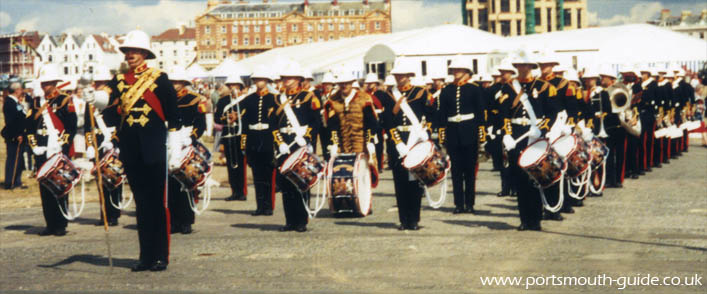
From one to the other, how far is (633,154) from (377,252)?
31.0 ft

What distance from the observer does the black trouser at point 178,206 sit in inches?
500

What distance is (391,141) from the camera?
1282 centimetres

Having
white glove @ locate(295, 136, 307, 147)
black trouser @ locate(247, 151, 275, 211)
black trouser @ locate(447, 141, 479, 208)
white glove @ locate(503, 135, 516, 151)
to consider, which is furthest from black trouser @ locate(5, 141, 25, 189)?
white glove @ locate(503, 135, 516, 151)

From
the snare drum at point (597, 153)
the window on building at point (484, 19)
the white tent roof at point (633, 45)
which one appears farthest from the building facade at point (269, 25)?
the snare drum at point (597, 153)

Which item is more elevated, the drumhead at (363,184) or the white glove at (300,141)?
the white glove at (300,141)

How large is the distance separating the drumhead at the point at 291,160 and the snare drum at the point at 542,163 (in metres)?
2.51

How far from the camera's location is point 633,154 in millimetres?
18781

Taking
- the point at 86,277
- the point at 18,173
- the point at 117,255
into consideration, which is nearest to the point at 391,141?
the point at 117,255

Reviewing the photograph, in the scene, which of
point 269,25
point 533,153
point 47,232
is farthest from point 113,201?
point 269,25

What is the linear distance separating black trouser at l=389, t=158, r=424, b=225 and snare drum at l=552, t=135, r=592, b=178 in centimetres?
166

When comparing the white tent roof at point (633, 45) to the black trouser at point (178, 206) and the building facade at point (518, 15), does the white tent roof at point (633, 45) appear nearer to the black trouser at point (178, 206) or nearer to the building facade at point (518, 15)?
the black trouser at point (178, 206)

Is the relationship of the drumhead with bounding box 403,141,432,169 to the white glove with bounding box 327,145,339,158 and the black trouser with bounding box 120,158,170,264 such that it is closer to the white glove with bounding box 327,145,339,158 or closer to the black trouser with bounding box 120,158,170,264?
the white glove with bounding box 327,145,339,158

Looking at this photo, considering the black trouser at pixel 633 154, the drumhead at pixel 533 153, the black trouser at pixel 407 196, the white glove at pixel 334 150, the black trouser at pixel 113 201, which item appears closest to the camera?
the drumhead at pixel 533 153

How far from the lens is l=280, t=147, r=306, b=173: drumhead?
40.8 feet
